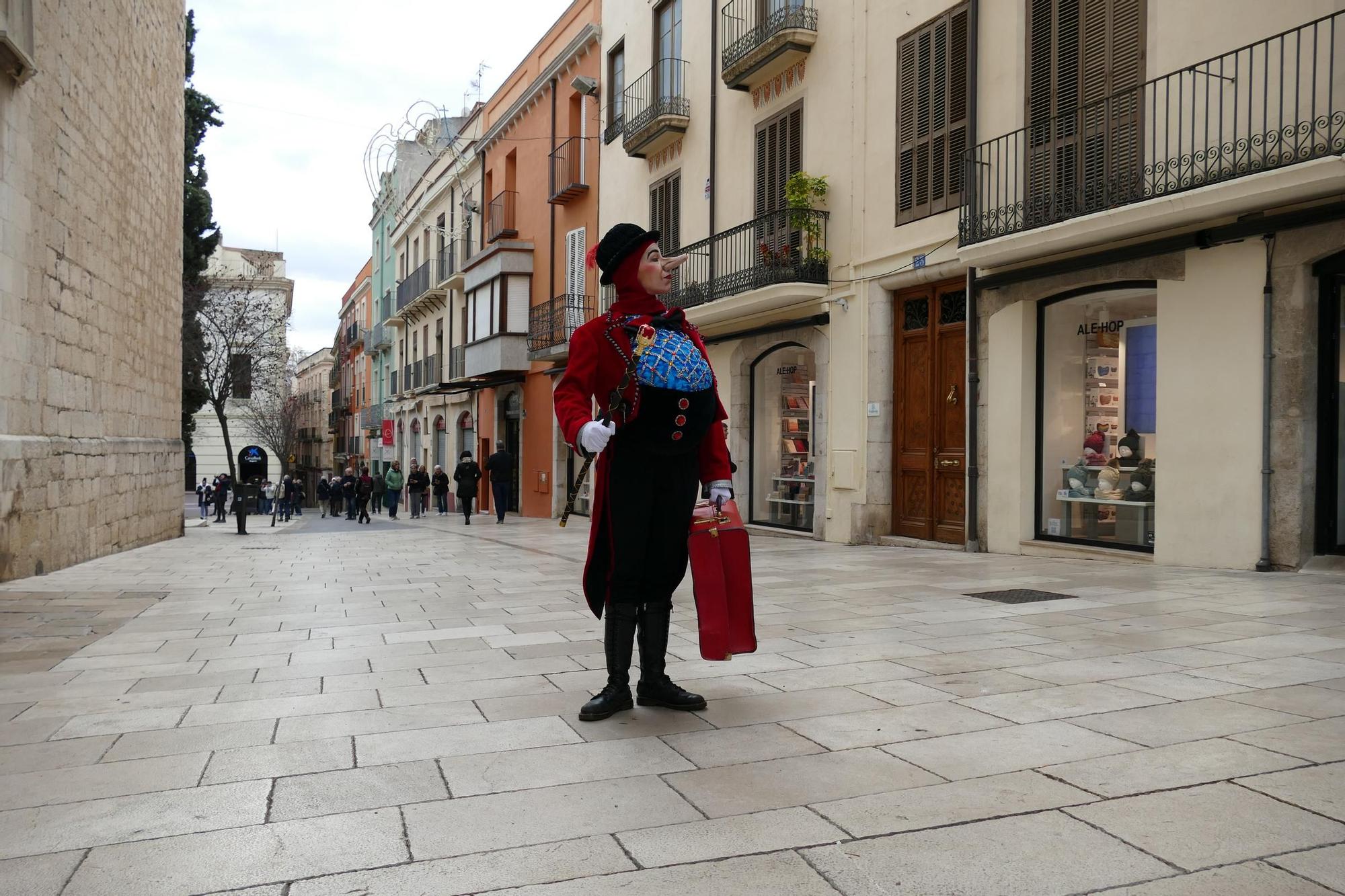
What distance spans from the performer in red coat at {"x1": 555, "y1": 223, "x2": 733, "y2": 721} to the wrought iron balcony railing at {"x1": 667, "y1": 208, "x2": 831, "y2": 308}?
9.91 m

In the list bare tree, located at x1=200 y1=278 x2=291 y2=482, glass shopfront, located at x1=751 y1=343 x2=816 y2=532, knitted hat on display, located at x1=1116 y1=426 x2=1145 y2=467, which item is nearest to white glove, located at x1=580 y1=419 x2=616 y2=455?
knitted hat on display, located at x1=1116 y1=426 x2=1145 y2=467

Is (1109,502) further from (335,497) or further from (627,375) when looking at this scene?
(335,497)

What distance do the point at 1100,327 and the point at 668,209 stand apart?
9.87 metres

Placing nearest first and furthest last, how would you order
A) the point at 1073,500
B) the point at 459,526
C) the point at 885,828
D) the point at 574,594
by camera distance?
1. the point at 885,828
2. the point at 574,594
3. the point at 1073,500
4. the point at 459,526

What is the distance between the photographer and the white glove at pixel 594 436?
3561 millimetres

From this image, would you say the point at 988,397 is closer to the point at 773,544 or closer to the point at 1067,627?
the point at 773,544

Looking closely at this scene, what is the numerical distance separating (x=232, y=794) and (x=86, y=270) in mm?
9899

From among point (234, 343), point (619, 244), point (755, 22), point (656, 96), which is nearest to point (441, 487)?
point (234, 343)

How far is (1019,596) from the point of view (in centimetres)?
714

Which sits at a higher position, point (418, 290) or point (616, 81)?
point (616, 81)

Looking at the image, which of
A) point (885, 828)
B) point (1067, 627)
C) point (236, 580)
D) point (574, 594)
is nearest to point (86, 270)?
point (236, 580)

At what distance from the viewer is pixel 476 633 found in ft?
19.6

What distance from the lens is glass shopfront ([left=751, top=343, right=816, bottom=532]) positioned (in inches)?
580

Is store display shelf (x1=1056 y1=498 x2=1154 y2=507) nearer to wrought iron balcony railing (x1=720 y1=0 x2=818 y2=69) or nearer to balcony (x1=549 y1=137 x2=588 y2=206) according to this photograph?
wrought iron balcony railing (x1=720 y1=0 x2=818 y2=69)
